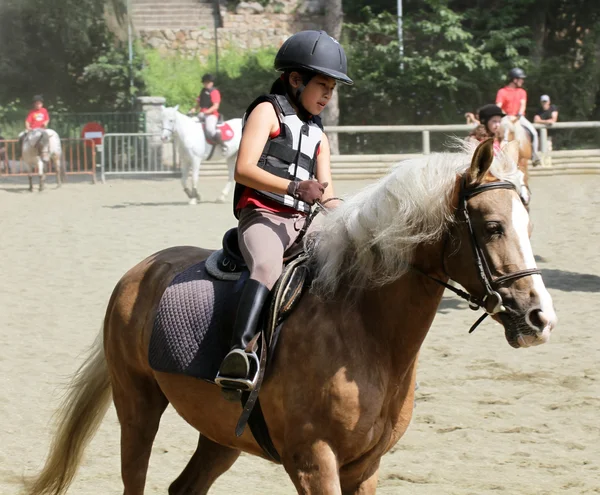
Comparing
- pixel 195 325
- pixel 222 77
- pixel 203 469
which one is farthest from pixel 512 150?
pixel 222 77

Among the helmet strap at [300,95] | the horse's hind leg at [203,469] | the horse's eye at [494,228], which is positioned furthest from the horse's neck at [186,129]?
the horse's eye at [494,228]

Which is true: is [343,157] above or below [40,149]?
below

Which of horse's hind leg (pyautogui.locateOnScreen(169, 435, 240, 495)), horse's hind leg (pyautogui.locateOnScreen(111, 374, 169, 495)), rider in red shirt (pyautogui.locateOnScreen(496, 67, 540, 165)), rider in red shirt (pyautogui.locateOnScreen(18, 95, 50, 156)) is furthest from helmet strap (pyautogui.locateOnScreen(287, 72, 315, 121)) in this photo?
rider in red shirt (pyautogui.locateOnScreen(18, 95, 50, 156))

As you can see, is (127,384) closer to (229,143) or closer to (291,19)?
(229,143)

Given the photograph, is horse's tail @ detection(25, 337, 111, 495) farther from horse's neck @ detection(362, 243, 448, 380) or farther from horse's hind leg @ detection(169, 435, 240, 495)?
horse's neck @ detection(362, 243, 448, 380)

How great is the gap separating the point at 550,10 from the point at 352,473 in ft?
→ 92.4

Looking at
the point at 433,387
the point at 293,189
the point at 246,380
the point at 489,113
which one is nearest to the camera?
the point at 246,380

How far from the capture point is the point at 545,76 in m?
27.5

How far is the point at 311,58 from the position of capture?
3.88m

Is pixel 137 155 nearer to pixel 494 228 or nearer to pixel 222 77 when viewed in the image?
pixel 222 77

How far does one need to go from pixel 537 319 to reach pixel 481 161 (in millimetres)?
593

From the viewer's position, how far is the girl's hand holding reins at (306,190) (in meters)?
3.69

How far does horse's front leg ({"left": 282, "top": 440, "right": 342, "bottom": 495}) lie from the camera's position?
11.5 feet

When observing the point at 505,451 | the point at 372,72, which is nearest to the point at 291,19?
the point at 372,72
